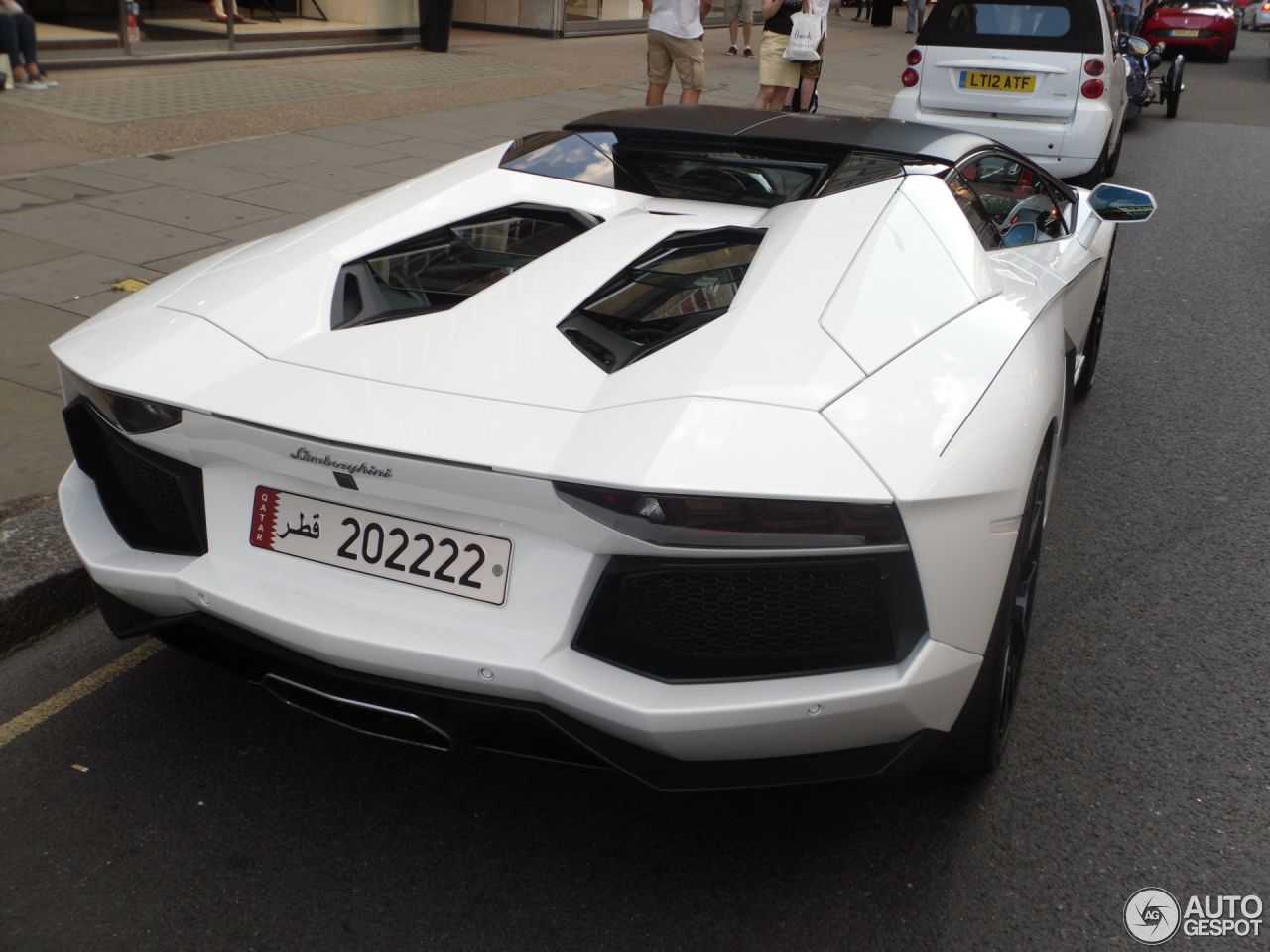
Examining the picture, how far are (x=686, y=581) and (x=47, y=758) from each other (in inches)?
66.1

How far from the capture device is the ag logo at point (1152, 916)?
2.45 metres

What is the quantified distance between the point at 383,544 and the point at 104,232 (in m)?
5.57

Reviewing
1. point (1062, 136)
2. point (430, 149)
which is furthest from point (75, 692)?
point (1062, 136)

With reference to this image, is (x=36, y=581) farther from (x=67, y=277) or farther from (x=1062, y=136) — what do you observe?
(x=1062, y=136)

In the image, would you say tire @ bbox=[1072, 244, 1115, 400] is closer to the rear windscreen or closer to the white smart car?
the white smart car

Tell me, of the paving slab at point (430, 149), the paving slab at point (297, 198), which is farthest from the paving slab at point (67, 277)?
the paving slab at point (430, 149)

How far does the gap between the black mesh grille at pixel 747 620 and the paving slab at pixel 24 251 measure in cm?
529

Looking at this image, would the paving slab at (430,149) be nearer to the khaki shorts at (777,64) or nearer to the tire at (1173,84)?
the khaki shorts at (777,64)

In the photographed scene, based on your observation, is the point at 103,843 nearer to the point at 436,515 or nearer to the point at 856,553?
the point at 436,515

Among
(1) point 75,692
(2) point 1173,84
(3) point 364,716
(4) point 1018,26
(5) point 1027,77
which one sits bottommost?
(1) point 75,692

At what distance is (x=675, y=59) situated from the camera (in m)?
10.7

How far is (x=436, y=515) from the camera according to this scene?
7.39ft

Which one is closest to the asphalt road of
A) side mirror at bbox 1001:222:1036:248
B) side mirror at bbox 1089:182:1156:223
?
side mirror at bbox 1001:222:1036:248

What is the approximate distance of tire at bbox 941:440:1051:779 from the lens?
8.29 feet
